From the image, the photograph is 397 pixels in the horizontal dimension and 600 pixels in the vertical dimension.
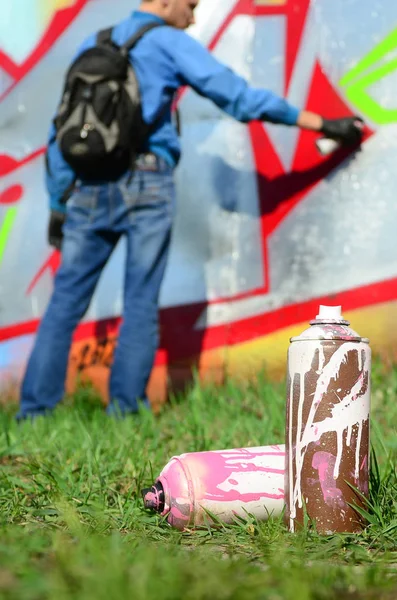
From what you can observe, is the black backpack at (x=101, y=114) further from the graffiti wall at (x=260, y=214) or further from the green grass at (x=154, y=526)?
the green grass at (x=154, y=526)

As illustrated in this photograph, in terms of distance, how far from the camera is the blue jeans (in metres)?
3.70

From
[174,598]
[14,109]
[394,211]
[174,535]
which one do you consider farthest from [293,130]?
[174,598]

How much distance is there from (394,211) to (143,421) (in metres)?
1.55

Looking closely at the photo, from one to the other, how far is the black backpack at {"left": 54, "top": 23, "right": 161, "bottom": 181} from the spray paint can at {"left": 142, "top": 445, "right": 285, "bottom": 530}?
5.60 feet

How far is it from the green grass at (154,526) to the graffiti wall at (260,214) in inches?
12.5

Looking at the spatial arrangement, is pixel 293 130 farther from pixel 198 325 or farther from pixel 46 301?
pixel 46 301

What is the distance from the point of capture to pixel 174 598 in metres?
1.25

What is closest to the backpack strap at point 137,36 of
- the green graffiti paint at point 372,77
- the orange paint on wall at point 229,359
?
the green graffiti paint at point 372,77

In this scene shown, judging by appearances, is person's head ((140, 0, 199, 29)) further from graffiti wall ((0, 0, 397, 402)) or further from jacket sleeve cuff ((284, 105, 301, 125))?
jacket sleeve cuff ((284, 105, 301, 125))

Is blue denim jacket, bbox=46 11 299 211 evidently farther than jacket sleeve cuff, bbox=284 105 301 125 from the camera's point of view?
No

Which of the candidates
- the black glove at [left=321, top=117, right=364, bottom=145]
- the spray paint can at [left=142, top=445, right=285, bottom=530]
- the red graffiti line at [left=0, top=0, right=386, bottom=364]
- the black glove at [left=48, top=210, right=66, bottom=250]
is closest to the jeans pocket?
the black glove at [left=48, top=210, right=66, bottom=250]

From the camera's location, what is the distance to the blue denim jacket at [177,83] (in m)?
3.69

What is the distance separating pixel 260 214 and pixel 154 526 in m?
2.38

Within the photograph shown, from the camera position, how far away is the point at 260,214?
4.28 meters
